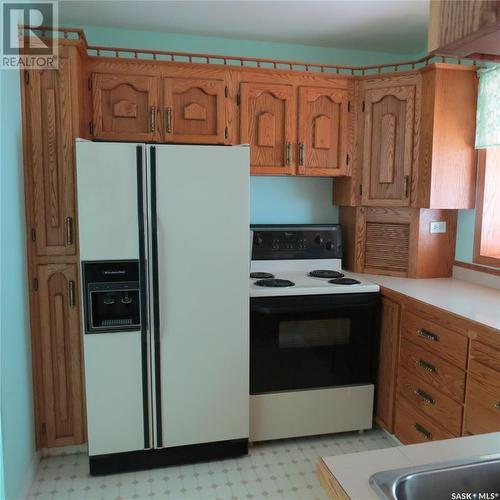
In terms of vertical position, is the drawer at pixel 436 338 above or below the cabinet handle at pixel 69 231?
below

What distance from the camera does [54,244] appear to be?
7.48ft

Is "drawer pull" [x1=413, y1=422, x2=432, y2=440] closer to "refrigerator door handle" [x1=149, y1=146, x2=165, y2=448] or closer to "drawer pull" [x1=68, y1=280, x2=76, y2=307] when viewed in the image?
"refrigerator door handle" [x1=149, y1=146, x2=165, y2=448]

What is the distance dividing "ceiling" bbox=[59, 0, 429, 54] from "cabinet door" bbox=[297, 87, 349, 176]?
379 millimetres

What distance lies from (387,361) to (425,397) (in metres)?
0.35

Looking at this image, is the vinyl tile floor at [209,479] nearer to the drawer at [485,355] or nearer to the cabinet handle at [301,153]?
the drawer at [485,355]

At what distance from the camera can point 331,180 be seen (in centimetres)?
312

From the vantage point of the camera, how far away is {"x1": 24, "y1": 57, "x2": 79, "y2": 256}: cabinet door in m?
2.19

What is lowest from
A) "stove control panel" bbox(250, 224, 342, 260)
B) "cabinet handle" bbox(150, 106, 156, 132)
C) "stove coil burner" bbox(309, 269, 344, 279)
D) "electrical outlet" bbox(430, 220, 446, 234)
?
"stove coil burner" bbox(309, 269, 344, 279)

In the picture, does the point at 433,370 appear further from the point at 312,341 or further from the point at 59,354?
the point at 59,354

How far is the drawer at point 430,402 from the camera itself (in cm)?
198

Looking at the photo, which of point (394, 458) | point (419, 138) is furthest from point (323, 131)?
point (394, 458)

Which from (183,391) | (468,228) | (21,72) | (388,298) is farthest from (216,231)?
(468,228)

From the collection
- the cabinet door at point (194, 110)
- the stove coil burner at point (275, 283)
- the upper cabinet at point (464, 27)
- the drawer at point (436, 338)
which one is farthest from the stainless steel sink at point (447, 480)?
the cabinet door at point (194, 110)

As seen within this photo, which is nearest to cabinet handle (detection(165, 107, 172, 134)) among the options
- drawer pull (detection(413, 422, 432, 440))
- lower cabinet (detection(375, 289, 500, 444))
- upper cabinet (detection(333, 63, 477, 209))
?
upper cabinet (detection(333, 63, 477, 209))
